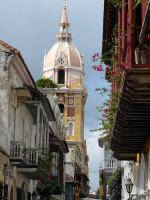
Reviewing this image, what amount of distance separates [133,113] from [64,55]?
83.2 m

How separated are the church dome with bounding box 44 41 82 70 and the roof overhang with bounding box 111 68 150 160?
254ft

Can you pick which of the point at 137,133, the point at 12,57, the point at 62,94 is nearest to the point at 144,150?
the point at 137,133

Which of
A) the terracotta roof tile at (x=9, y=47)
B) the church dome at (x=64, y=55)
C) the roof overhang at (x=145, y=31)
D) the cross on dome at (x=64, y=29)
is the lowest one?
the roof overhang at (x=145, y=31)

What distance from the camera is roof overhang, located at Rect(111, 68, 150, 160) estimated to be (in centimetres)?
966

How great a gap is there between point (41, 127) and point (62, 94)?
182ft

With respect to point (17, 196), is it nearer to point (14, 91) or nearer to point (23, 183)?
point (23, 183)

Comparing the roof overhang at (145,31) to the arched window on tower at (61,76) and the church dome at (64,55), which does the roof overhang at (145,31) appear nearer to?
the arched window on tower at (61,76)

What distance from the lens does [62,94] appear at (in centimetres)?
8912

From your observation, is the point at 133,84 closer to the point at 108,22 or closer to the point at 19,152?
the point at 108,22

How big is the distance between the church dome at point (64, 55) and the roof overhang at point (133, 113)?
7740 cm

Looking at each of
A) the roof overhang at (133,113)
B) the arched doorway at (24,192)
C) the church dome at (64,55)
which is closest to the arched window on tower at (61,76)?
the church dome at (64,55)

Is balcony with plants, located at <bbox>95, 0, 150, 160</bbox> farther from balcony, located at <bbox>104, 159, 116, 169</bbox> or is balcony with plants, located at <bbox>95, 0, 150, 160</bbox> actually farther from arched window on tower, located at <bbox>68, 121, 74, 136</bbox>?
arched window on tower, located at <bbox>68, 121, 74, 136</bbox>

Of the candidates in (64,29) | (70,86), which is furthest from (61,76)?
(64,29)

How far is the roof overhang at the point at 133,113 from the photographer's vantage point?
9664 mm
